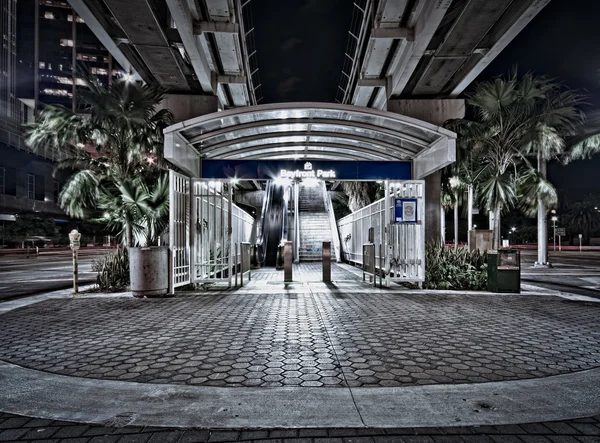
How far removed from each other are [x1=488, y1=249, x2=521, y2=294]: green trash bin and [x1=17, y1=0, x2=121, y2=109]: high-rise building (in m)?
107

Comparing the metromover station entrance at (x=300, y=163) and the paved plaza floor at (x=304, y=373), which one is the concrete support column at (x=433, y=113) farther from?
the paved plaza floor at (x=304, y=373)

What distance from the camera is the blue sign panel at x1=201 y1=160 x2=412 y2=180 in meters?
11.3

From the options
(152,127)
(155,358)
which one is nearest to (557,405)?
(155,358)

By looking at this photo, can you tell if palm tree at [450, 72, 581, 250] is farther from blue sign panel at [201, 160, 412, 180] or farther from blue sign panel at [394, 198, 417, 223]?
blue sign panel at [201, 160, 412, 180]

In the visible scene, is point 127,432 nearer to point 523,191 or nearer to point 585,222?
point 523,191

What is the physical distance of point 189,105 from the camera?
13352mm

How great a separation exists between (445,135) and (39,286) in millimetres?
12253

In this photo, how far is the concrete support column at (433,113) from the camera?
13.0 m

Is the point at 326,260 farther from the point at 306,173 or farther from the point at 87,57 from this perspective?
the point at 87,57

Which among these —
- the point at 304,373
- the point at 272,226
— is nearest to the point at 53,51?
the point at 272,226

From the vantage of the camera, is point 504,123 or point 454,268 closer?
point 454,268

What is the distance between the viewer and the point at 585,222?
59094mm

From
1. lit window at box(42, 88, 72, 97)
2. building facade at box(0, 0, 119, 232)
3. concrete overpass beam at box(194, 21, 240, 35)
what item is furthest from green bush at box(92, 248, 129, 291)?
lit window at box(42, 88, 72, 97)

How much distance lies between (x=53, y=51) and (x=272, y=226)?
11354 cm
